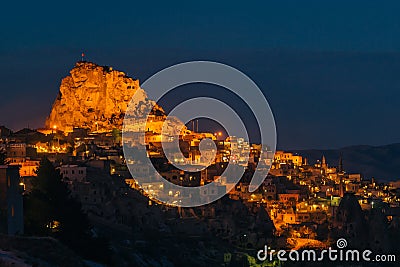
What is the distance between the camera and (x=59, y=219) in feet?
159

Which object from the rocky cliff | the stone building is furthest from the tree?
the rocky cliff

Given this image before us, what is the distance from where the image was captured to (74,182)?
232 feet

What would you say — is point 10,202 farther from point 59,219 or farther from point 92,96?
point 92,96

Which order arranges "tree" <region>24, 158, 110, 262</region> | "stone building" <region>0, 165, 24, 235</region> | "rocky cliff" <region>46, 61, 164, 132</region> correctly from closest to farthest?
"stone building" <region>0, 165, 24, 235</region>, "tree" <region>24, 158, 110, 262</region>, "rocky cliff" <region>46, 61, 164, 132</region>

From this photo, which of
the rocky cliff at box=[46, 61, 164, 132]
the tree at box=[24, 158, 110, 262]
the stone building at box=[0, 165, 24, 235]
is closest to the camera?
the stone building at box=[0, 165, 24, 235]

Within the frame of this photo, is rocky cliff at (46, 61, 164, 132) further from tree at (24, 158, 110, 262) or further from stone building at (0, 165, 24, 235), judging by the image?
stone building at (0, 165, 24, 235)

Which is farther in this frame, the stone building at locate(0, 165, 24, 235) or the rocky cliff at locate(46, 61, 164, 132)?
the rocky cliff at locate(46, 61, 164, 132)

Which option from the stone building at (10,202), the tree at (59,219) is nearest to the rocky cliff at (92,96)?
the tree at (59,219)

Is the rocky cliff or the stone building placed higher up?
the rocky cliff

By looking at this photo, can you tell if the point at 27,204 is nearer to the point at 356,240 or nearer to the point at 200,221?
the point at 200,221

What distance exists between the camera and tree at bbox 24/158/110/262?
46625 millimetres

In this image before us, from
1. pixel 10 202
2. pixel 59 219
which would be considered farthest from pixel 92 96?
pixel 10 202

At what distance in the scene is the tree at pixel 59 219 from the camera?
4662 centimetres

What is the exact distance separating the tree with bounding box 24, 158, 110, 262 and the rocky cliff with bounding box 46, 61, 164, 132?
7935 cm
